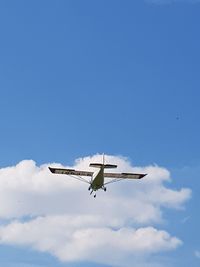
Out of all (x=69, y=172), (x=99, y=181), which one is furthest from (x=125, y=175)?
(x=99, y=181)

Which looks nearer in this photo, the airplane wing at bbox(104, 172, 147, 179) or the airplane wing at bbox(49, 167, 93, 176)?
the airplane wing at bbox(49, 167, 93, 176)

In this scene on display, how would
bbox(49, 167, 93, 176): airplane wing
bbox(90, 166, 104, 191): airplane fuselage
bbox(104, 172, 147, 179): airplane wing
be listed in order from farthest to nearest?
bbox(104, 172, 147, 179): airplane wing < bbox(49, 167, 93, 176): airplane wing < bbox(90, 166, 104, 191): airplane fuselage

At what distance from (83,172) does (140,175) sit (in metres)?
13.5

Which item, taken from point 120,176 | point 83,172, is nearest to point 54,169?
point 83,172

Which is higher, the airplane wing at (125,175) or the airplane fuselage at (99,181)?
the airplane wing at (125,175)

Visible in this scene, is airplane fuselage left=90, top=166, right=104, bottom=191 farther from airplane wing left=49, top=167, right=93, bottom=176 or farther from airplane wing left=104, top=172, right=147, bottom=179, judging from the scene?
airplane wing left=104, top=172, right=147, bottom=179

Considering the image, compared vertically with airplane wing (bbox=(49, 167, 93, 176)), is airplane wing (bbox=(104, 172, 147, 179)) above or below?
above

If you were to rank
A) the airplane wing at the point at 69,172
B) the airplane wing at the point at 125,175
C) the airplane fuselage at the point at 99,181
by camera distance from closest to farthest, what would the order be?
the airplane fuselage at the point at 99,181, the airplane wing at the point at 69,172, the airplane wing at the point at 125,175

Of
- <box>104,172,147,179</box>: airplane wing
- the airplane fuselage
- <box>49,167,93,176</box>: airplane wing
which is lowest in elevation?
the airplane fuselage

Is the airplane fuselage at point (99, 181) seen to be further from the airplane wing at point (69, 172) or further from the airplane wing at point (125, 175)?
the airplane wing at point (125, 175)

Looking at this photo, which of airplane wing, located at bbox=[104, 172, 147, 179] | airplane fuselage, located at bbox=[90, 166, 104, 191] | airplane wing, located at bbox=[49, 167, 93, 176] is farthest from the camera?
airplane wing, located at bbox=[104, 172, 147, 179]

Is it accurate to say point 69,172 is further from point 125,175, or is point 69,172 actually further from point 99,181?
point 99,181

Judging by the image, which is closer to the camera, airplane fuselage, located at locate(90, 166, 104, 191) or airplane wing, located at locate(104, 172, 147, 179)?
airplane fuselage, located at locate(90, 166, 104, 191)

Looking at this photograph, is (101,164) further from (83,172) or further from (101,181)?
(83,172)
